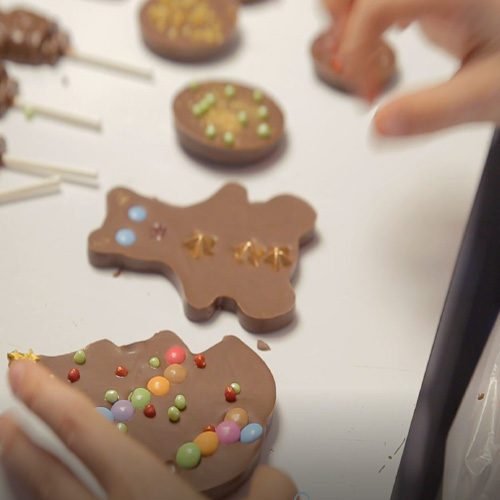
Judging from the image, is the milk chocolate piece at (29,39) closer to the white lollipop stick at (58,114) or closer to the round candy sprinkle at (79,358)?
the white lollipop stick at (58,114)

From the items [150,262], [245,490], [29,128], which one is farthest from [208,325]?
[29,128]

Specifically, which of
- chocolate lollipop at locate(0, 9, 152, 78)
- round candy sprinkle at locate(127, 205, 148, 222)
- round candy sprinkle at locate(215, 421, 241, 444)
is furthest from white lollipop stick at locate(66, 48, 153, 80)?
round candy sprinkle at locate(215, 421, 241, 444)

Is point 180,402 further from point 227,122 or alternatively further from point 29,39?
point 29,39

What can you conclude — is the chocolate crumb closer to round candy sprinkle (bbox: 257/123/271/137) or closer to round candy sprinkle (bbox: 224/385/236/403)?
round candy sprinkle (bbox: 224/385/236/403)

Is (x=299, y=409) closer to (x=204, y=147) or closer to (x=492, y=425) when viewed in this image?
(x=492, y=425)

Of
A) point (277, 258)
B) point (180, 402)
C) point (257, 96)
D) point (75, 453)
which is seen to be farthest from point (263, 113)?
point (75, 453)
